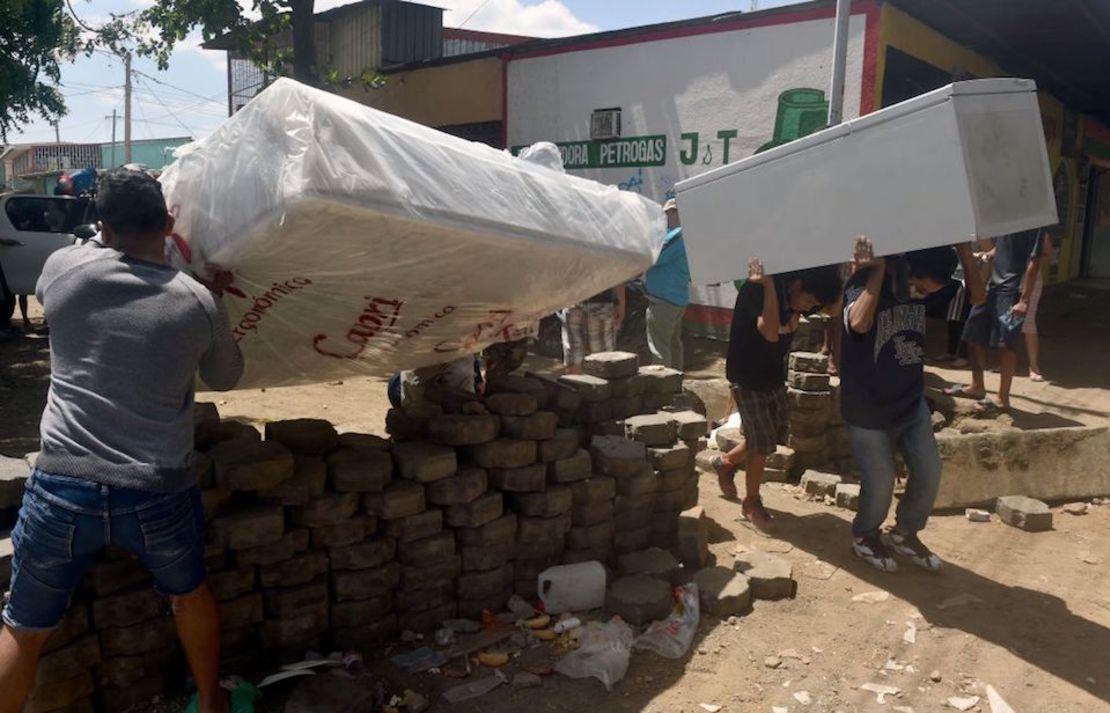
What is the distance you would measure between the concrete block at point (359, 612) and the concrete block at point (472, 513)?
0.41 m

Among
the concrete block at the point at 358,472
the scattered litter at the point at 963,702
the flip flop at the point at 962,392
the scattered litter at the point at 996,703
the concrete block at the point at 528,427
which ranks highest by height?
the concrete block at the point at 528,427

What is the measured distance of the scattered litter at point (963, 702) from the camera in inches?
128

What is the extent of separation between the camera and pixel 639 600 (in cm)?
370

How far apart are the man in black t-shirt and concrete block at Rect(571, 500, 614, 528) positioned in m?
1.16

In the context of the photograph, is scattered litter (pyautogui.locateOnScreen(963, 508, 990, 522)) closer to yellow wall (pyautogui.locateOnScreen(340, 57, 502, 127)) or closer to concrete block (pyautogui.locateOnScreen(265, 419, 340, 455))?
concrete block (pyautogui.locateOnScreen(265, 419, 340, 455))

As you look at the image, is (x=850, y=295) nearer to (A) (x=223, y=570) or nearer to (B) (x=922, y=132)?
(B) (x=922, y=132)

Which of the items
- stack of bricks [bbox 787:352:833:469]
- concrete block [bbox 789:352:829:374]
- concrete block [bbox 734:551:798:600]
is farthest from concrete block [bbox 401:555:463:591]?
concrete block [bbox 789:352:829:374]

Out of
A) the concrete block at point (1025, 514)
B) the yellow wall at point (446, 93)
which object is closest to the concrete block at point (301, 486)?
the concrete block at point (1025, 514)

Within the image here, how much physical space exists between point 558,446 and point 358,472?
3.28 feet

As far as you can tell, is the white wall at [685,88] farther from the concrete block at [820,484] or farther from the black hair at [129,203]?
the black hair at [129,203]

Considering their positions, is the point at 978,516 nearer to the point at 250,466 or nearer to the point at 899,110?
the point at 899,110

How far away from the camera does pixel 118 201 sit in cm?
244

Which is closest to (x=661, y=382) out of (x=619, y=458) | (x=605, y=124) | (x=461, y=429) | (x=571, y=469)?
(x=619, y=458)

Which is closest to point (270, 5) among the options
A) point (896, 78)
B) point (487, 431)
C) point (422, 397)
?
point (896, 78)
